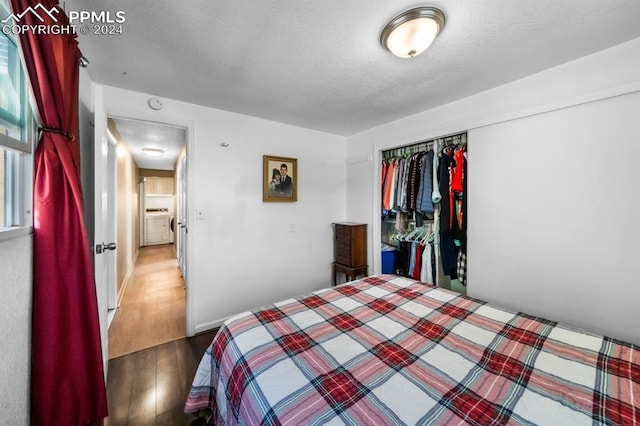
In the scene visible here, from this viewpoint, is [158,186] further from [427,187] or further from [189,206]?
[427,187]

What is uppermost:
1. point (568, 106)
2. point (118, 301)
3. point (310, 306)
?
point (568, 106)

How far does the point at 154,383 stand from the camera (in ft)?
5.69

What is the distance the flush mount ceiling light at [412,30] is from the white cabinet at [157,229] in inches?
294

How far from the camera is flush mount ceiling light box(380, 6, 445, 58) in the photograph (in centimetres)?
120

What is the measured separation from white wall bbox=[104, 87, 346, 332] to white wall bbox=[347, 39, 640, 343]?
5.43ft

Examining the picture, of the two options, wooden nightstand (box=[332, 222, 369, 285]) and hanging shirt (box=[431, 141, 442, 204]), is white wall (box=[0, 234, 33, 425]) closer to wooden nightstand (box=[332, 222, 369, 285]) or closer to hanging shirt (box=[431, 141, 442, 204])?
wooden nightstand (box=[332, 222, 369, 285])

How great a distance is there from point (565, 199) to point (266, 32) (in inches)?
87.5

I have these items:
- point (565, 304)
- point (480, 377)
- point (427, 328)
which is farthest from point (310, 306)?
point (565, 304)

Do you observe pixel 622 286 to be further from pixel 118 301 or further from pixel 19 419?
pixel 118 301

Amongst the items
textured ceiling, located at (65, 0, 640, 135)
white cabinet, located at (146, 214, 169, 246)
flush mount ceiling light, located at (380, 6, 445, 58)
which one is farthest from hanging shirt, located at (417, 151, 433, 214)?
white cabinet, located at (146, 214, 169, 246)

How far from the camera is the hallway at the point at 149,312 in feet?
7.39

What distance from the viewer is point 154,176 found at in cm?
663

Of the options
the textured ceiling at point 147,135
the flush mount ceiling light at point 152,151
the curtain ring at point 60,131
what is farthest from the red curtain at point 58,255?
the flush mount ceiling light at point 152,151

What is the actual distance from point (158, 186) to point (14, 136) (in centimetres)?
674
